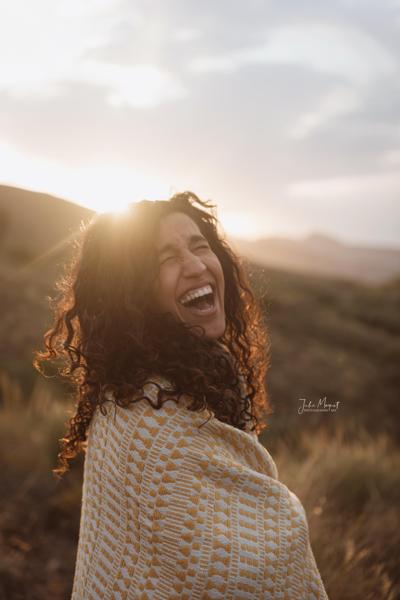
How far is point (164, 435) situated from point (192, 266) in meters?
0.76

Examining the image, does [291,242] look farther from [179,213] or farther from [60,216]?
[179,213]

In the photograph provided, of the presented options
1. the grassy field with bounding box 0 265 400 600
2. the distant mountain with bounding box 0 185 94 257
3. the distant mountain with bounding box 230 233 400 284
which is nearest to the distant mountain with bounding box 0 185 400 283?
the distant mountain with bounding box 0 185 94 257

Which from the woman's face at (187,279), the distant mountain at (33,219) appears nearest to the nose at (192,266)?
the woman's face at (187,279)

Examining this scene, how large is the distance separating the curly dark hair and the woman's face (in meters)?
0.04

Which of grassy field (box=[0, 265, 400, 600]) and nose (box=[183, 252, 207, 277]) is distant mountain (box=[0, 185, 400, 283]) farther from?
grassy field (box=[0, 265, 400, 600])

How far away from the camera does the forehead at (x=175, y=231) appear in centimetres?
219

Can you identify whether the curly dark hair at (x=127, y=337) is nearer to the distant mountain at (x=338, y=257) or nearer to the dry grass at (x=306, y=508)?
the dry grass at (x=306, y=508)

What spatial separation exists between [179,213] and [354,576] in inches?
97.6

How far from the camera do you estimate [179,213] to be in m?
2.36

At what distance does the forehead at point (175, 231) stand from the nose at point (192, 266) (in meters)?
0.09

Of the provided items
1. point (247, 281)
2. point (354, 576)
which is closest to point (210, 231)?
point (247, 281)

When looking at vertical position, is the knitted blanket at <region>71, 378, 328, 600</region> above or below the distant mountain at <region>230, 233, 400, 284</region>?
below

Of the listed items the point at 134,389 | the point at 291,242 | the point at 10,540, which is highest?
the point at 291,242

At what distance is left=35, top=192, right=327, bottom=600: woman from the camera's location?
158 cm
